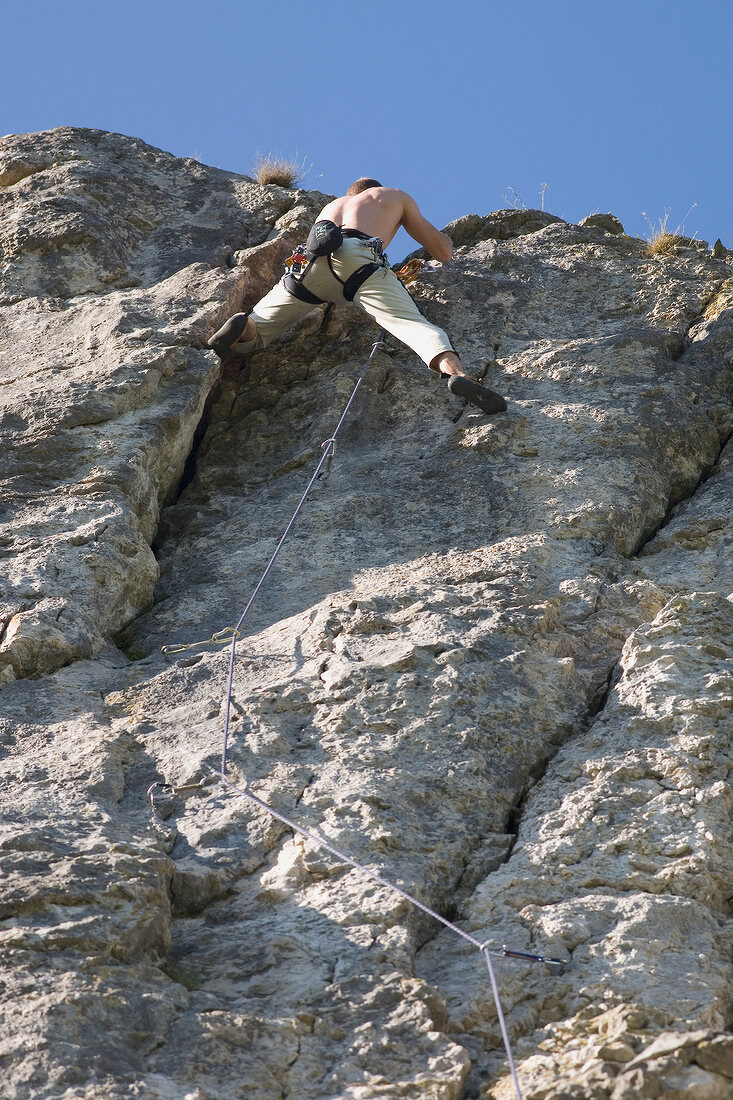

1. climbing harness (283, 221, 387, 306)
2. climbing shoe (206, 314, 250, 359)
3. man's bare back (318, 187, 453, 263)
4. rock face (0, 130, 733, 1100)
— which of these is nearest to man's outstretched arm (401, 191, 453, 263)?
man's bare back (318, 187, 453, 263)

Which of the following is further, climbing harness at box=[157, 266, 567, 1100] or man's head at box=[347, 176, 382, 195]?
man's head at box=[347, 176, 382, 195]

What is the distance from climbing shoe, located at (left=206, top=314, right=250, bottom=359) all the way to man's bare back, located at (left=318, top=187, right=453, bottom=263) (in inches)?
38.3

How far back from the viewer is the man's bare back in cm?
702

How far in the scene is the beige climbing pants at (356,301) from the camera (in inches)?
258

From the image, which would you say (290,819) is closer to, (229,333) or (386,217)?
(229,333)

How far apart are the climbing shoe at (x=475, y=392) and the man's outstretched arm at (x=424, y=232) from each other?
1588mm

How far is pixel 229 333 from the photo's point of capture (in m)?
6.52

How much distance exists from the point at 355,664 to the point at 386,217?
11.7ft

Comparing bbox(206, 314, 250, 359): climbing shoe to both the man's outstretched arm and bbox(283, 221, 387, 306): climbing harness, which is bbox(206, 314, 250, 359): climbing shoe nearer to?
bbox(283, 221, 387, 306): climbing harness

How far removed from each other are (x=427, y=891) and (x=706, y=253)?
534cm

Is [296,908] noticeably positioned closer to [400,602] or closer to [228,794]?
[228,794]

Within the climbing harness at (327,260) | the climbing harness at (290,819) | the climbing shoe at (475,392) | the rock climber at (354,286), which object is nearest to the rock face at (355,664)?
the climbing harness at (290,819)

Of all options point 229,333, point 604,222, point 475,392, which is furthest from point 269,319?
point 604,222

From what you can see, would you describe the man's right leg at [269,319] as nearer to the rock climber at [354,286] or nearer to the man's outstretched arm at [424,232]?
the rock climber at [354,286]
